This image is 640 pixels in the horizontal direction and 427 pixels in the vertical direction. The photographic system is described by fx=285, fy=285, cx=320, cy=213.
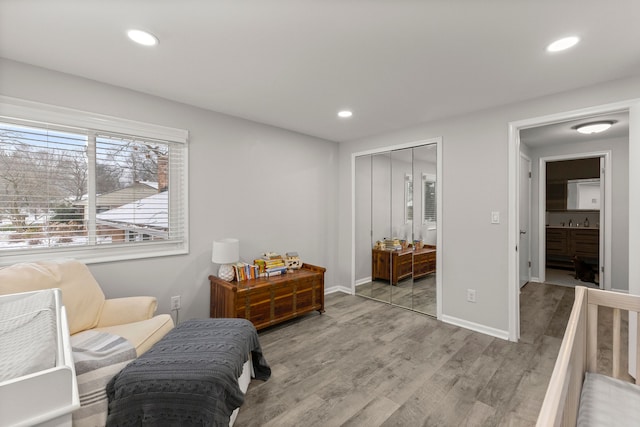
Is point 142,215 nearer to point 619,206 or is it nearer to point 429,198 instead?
point 429,198

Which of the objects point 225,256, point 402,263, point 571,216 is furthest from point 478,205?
point 571,216

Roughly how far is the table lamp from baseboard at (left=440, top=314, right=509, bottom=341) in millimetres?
2409

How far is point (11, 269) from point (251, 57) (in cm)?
204

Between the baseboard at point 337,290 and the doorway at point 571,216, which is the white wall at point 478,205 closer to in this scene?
the baseboard at point 337,290

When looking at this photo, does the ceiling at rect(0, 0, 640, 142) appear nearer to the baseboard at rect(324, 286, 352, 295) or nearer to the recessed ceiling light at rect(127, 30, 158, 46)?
the recessed ceiling light at rect(127, 30, 158, 46)

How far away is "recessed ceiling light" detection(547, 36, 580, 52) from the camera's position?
1719 millimetres

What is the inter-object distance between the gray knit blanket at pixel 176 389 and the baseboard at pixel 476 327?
2475mm

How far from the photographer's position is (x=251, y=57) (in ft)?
6.39

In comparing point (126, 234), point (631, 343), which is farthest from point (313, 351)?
point (631, 343)

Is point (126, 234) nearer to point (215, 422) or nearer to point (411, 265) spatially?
point (215, 422)

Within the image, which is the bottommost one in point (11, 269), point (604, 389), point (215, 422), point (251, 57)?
point (215, 422)

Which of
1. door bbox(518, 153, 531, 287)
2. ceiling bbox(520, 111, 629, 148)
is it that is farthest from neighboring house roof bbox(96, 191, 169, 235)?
door bbox(518, 153, 531, 287)

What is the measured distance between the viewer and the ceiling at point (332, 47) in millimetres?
1483

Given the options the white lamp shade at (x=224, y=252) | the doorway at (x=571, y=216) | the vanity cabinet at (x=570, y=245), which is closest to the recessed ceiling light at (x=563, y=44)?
the white lamp shade at (x=224, y=252)
